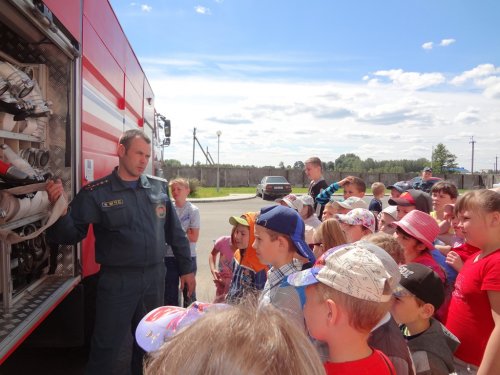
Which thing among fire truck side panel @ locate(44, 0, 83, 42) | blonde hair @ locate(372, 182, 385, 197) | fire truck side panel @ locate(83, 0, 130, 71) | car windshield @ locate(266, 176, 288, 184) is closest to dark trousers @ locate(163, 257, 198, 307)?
fire truck side panel @ locate(83, 0, 130, 71)

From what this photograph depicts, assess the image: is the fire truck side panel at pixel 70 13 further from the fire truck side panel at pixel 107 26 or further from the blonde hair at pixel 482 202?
the blonde hair at pixel 482 202

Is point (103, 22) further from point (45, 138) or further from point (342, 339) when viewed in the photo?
point (342, 339)

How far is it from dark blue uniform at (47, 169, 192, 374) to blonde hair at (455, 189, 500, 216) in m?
2.14

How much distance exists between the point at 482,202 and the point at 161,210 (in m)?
2.25

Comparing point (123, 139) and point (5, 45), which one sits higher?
point (5, 45)

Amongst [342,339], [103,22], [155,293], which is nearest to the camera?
[342,339]

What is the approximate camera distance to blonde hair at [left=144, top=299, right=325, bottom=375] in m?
0.74

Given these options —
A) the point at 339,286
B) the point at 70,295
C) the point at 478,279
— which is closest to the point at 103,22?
the point at 70,295

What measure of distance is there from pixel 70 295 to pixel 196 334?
2758 millimetres

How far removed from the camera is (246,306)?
868mm

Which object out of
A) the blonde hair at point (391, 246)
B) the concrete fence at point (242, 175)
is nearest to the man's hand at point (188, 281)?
the blonde hair at point (391, 246)

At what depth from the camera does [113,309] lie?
2996 mm

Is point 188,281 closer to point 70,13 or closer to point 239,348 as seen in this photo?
point 70,13

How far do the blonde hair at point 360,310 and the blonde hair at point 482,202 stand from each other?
1.17 metres
